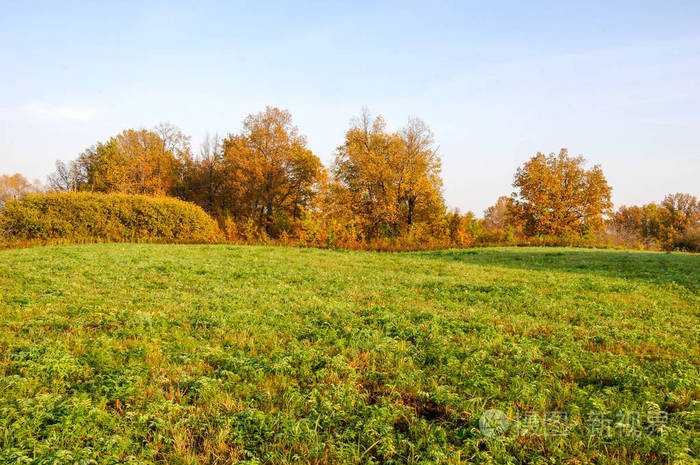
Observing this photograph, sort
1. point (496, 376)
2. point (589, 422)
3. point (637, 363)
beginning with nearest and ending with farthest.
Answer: point (589, 422) < point (496, 376) < point (637, 363)

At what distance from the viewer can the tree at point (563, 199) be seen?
145ft

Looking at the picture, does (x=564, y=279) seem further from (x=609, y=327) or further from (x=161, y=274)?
(x=161, y=274)

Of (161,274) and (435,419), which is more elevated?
(161,274)

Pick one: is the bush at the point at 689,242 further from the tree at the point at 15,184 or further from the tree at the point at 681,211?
the tree at the point at 15,184

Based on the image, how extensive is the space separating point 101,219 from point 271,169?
22.7 meters

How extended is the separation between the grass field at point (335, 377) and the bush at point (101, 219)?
18.0m

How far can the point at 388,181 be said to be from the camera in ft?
131

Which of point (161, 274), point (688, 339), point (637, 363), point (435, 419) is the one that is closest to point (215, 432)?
point (435, 419)

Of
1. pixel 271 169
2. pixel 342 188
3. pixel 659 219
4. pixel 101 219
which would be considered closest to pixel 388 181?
pixel 342 188

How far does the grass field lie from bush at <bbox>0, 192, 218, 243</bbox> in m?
18.0

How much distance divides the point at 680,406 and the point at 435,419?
285 cm

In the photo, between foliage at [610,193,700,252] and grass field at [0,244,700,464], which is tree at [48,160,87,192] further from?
foliage at [610,193,700,252]

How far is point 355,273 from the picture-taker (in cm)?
1413

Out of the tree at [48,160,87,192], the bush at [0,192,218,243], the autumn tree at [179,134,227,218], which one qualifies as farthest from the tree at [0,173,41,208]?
the bush at [0,192,218,243]
